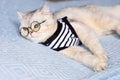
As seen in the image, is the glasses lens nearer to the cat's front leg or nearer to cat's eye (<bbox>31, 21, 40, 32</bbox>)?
cat's eye (<bbox>31, 21, 40, 32</bbox>)

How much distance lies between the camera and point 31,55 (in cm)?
130

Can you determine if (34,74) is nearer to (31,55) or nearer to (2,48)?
(31,55)

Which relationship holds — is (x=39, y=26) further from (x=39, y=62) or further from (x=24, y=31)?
(x=39, y=62)

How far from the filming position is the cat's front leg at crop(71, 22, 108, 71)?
1.21 meters

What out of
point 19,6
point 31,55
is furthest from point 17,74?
point 19,6

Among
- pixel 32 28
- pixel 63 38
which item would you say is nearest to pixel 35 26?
pixel 32 28

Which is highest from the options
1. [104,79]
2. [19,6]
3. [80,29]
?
[19,6]

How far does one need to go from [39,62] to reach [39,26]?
0.21 meters

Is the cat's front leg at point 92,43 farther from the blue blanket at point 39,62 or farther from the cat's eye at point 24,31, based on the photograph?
the cat's eye at point 24,31

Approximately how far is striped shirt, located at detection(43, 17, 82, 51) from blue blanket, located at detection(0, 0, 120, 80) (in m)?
0.04

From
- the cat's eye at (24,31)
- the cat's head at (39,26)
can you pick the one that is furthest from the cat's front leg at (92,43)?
the cat's eye at (24,31)

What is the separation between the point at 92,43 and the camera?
4.55ft

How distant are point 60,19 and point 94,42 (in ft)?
0.81

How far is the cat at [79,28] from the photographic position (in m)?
1.30
